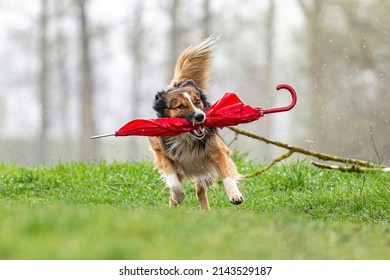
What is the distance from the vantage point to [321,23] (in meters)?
21.8

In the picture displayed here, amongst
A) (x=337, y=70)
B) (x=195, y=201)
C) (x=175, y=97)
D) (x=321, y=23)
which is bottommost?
(x=195, y=201)

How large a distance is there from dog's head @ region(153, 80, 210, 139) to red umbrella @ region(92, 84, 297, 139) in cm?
9

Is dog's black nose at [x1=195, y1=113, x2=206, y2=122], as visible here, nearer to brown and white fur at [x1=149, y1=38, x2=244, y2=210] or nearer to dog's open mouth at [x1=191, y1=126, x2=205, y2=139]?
brown and white fur at [x1=149, y1=38, x2=244, y2=210]

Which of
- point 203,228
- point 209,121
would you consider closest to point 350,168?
point 209,121

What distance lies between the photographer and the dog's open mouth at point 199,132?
24.7 ft

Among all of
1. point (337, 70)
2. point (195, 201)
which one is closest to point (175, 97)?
point (195, 201)

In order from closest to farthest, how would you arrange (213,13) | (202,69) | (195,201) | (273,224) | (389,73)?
1. (273,224)
2. (202,69)
3. (195,201)
4. (389,73)
5. (213,13)

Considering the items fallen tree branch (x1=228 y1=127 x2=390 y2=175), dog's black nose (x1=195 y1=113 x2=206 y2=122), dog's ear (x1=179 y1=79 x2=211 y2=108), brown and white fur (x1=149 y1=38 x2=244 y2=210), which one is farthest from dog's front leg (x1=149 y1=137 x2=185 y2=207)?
fallen tree branch (x1=228 y1=127 x2=390 y2=175)

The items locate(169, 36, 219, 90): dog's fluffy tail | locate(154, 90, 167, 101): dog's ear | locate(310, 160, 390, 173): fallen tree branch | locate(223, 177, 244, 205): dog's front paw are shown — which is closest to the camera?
locate(223, 177, 244, 205): dog's front paw

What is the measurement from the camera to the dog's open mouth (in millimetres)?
7535

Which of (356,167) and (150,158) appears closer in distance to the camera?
(356,167)

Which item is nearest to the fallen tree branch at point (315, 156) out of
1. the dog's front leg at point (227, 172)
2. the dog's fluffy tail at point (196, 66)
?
the dog's fluffy tail at point (196, 66)
